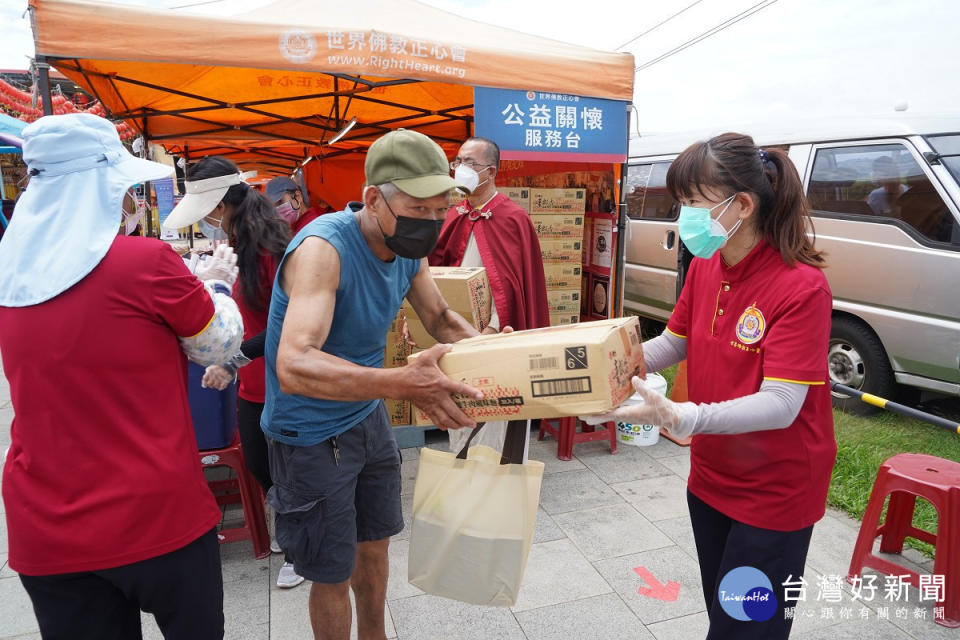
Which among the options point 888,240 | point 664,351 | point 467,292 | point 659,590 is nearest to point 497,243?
point 467,292

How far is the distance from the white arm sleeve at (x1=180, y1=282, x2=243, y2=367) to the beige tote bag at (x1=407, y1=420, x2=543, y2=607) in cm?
64

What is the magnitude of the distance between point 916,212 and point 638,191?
3.53 meters

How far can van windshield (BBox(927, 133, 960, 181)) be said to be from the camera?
4.47 m

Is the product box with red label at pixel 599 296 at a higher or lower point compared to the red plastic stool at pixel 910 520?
higher

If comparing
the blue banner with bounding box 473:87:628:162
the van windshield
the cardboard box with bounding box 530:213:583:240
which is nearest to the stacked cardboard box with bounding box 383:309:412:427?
the cardboard box with bounding box 530:213:583:240

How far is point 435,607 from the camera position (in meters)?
2.68

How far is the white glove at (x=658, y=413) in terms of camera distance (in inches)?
58.6

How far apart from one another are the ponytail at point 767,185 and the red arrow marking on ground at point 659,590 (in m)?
1.80

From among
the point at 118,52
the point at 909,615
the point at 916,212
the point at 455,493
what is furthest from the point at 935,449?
the point at 118,52

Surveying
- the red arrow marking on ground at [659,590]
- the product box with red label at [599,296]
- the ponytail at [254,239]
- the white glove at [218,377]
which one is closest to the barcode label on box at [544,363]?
the white glove at [218,377]

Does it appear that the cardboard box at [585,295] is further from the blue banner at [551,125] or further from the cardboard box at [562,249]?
the blue banner at [551,125]

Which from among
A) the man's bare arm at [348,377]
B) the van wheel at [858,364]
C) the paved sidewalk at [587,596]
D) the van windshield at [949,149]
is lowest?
the paved sidewalk at [587,596]

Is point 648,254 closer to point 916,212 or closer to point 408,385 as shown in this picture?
point 916,212

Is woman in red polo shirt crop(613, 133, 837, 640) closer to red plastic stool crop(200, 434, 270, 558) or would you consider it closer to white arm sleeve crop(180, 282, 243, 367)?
white arm sleeve crop(180, 282, 243, 367)
